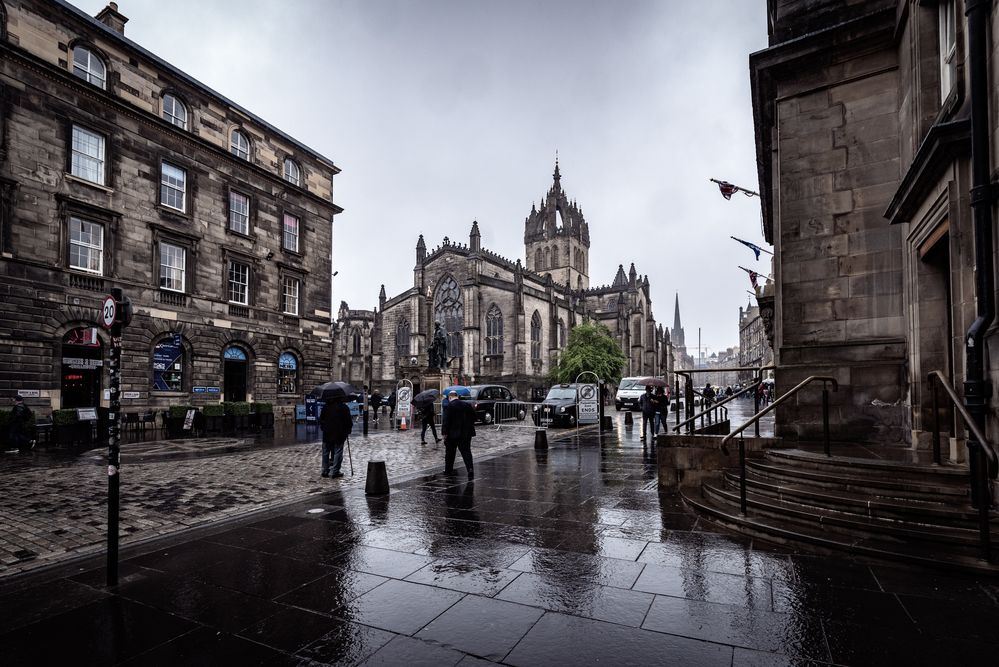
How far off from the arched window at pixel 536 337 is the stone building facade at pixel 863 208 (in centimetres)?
4427

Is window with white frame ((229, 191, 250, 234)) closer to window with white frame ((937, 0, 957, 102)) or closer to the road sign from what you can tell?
the road sign

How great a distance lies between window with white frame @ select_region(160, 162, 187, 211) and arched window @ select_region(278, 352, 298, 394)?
8076 millimetres

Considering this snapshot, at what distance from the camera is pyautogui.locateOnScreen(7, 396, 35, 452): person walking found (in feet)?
42.5

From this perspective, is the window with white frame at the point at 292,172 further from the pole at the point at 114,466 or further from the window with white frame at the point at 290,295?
the pole at the point at 114,466

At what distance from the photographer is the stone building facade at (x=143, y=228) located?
1644 cm

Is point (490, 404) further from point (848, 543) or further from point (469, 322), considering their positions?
point (469, 322)

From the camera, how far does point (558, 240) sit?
249ft

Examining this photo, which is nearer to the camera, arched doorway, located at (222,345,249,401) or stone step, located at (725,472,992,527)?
stone step, located at (725,472,992,527)

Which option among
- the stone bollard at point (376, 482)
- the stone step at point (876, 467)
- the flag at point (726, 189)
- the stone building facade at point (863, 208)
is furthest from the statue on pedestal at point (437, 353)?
the stone step at point (876, 467)

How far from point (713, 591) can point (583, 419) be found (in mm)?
14382

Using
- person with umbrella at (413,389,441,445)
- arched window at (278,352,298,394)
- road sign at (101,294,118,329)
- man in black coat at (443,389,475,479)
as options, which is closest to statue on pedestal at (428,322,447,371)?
arched window at (278,352,298,394)

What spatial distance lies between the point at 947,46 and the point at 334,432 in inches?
436

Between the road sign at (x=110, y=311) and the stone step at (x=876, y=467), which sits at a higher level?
the road sign at (x=110, y=311)

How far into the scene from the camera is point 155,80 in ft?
67.3
